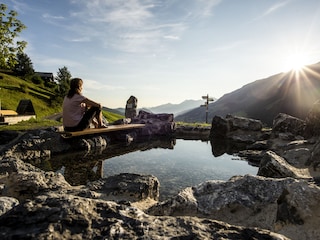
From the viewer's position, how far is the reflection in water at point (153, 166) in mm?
10211

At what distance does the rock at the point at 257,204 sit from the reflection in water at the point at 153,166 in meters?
3.15

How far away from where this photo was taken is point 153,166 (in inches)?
496

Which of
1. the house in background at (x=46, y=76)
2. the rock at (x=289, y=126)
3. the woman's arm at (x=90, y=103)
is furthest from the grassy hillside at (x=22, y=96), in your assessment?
the woman's arm at (x=90, y=103)

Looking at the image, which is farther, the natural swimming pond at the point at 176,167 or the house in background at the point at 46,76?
the house in background at the point at 46,76

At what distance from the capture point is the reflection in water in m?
10.2

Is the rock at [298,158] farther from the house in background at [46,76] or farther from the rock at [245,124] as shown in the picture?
the house in background at [46,76]

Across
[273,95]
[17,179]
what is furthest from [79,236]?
[273,95]

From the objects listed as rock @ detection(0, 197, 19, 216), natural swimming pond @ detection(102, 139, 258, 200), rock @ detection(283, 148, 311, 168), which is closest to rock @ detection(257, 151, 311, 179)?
natural swimming pond @ detection(102, 139, 258, 200)

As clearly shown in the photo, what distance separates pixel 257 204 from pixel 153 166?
7765 mm

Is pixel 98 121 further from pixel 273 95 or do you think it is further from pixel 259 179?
pixel 273 95

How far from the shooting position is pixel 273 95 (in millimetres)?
176500

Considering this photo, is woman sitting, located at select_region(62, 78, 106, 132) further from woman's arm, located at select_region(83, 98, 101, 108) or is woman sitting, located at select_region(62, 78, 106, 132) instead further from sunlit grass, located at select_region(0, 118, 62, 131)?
sunlit grass, located at select_region(0, 118, 62, 131)

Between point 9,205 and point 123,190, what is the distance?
3539 millimetres

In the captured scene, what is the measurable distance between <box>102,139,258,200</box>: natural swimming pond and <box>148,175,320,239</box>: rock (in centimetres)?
307
